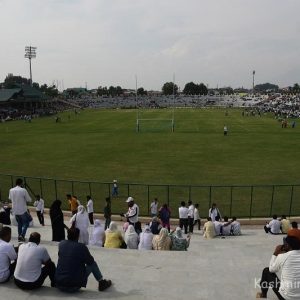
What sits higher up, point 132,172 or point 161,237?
point 161,237

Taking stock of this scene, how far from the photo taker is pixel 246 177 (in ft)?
83.5

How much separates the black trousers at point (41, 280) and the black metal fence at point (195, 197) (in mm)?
10914

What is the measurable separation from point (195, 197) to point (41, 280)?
14.5m

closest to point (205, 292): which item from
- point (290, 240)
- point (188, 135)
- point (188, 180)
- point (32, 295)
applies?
point (290, 240)

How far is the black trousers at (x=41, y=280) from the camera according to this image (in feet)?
23.6

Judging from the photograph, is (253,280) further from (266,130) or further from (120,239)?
(266,130)

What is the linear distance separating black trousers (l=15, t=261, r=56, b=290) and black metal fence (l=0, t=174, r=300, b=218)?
10.9m

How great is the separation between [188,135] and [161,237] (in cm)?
3812

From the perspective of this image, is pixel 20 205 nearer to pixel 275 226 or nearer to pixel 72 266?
pixel 72 266

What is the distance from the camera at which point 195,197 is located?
21188 millimetres

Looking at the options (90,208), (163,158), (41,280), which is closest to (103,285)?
(41,280)

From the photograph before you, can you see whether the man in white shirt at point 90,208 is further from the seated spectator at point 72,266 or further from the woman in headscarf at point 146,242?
the seated spectator at point 72,266

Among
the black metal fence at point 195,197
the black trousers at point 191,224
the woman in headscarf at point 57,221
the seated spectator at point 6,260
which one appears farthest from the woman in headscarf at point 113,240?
the black metal fence at point 195,197

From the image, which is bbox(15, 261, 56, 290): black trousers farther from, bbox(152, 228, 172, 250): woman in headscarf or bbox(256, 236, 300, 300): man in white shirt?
bbox(152, 228, 172, 250): woman in headscarf
